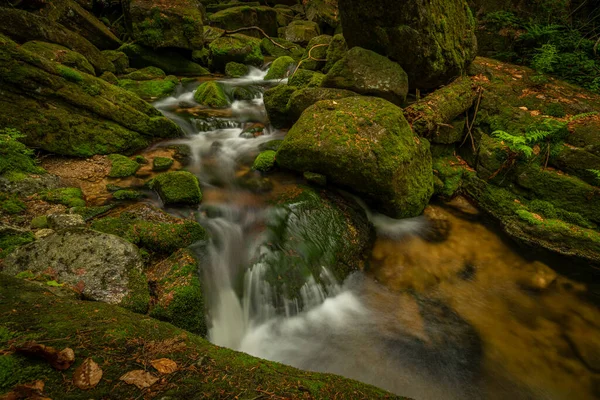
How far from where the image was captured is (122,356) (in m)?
1.41

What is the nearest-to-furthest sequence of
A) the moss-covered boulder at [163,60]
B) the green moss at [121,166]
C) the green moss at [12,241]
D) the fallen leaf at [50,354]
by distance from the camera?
the fallen leaf at [50,354] < the green moss at [12,241] < the green moss at [121,166] < the moss-covered boulder at [163,60]

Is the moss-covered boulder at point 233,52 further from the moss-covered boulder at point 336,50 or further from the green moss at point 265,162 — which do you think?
the green moss at point 265,162

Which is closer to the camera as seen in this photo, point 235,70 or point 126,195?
point 126,195

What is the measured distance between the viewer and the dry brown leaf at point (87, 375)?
1210mm

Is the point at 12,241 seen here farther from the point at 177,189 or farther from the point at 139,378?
the point at 139,378

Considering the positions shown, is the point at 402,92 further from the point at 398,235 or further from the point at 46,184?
the point at 46,184

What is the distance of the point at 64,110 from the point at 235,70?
889 centimetres

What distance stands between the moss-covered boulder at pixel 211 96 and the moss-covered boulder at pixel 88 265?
7.08 meters

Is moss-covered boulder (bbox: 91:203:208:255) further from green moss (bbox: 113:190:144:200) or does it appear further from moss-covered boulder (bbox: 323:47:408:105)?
moss-covered boulder (bbox: 323:47:408:105)

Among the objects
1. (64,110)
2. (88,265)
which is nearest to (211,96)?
(64,110)

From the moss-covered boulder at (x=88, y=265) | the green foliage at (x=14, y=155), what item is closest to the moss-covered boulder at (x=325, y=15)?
the green foliage at (x=14, y=155)

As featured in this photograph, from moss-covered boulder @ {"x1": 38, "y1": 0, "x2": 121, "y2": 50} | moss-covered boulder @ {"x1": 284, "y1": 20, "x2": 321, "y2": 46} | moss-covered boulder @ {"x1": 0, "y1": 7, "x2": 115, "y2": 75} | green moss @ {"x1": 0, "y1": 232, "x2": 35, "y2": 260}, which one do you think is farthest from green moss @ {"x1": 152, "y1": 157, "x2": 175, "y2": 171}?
moss-covered boulder @ {"x1": 284, "y1": 20, "x2": 321, "y2": 46}

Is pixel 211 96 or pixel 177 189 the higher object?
pixel 211 96

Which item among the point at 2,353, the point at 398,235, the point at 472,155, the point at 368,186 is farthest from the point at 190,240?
the point at 472,155
